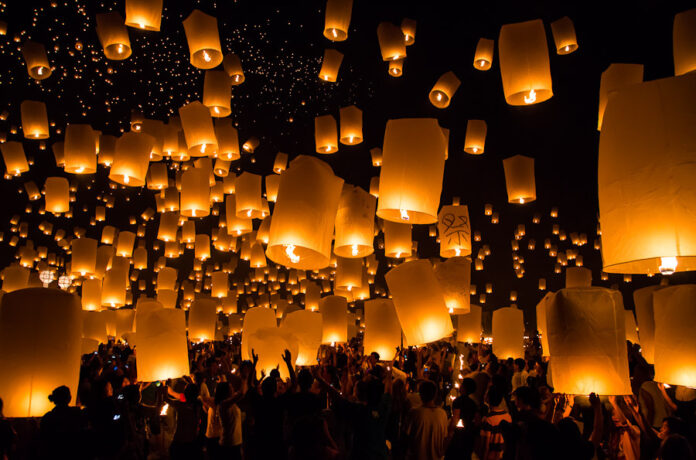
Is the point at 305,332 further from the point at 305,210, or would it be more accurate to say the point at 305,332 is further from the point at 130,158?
the point at 305,210

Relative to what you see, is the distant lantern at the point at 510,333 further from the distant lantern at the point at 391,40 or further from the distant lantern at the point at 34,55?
the distant lantern at the point at 34,55

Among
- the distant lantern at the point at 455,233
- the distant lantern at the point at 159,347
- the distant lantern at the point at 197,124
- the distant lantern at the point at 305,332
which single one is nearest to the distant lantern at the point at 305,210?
the distant lantern at the point at 159,347

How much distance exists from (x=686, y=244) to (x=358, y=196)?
314 cm

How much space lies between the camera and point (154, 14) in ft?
16.3

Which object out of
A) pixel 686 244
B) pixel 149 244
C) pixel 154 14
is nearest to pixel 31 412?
pixel 154 14

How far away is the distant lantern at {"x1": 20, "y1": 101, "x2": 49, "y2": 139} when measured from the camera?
22.4ft

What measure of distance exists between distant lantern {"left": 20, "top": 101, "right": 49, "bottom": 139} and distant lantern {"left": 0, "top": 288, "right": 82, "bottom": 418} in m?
4.15

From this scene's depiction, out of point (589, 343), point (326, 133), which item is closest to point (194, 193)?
point (326, 133)

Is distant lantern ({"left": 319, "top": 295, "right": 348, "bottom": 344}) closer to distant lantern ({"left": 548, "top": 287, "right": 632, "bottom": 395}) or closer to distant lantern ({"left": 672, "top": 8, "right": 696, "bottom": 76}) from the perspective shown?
distant lantern ({"left": 548, "top": 287, "right": 632, "bottom": 395})

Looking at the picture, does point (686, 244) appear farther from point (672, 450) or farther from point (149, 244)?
point (149, 244)

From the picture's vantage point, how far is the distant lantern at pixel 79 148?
611cm

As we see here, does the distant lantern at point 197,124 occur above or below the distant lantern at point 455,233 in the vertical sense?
above

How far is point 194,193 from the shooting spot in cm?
704

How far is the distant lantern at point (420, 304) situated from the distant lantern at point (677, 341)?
1762mm
